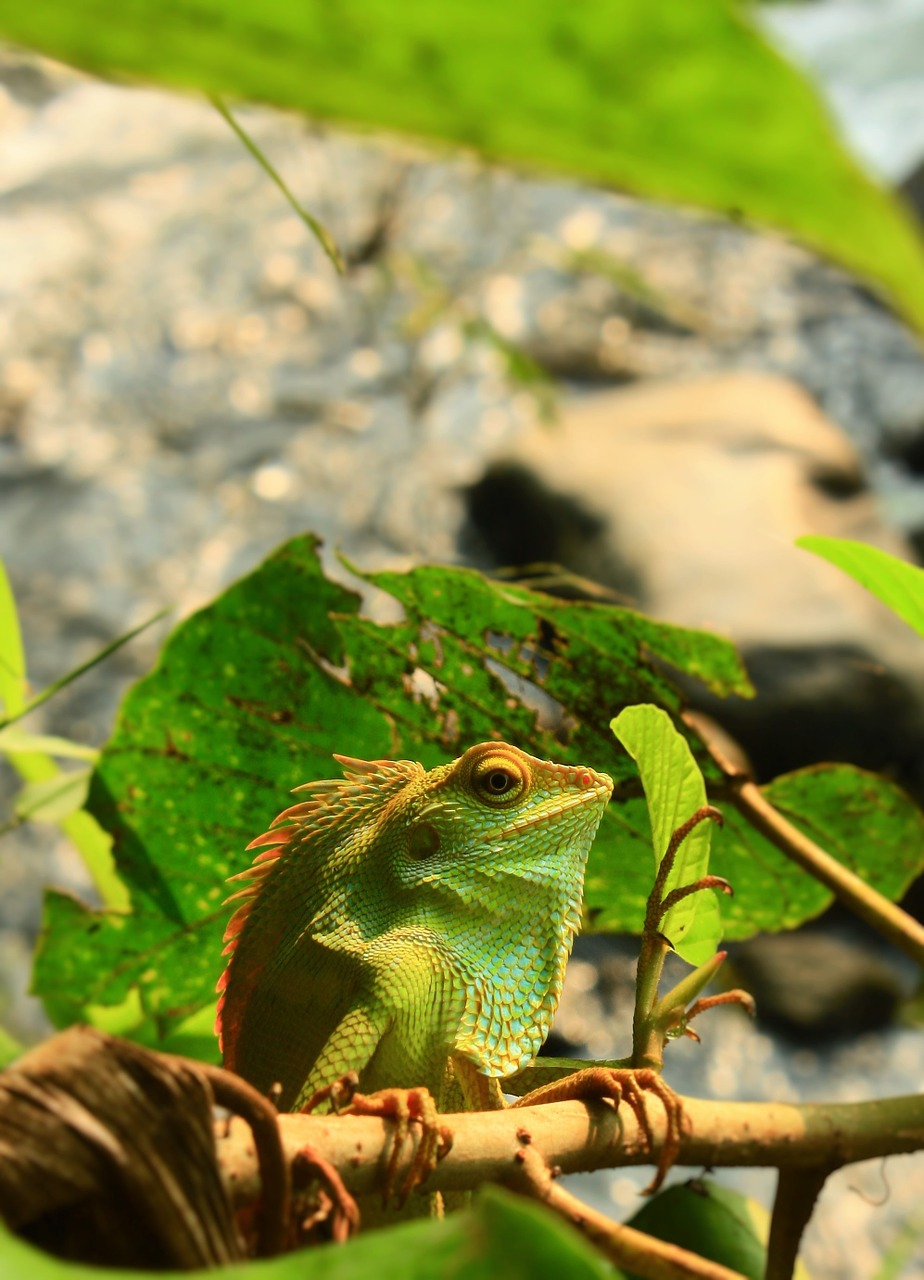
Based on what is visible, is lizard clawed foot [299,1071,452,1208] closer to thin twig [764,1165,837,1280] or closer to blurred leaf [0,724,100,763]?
thin twig [764,1165,837,1280]

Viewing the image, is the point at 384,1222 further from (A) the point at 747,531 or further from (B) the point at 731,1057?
(A) the point at 747,531

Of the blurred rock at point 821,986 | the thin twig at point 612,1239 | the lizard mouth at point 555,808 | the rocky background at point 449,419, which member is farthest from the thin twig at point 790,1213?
the blurred rock at point 821,986

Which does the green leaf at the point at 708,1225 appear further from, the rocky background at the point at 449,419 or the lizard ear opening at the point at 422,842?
the rocky background at the point at 449,419

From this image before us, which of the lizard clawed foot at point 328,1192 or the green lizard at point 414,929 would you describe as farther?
the green lizard at point 414,929

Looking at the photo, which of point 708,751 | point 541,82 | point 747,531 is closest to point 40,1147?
point 541,82

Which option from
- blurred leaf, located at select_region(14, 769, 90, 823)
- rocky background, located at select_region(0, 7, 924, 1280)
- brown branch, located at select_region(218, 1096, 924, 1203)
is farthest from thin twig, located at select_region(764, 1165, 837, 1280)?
rocky background, located at select_region(0, 7, 924, 1280)

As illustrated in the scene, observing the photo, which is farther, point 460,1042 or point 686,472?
point 686,472
